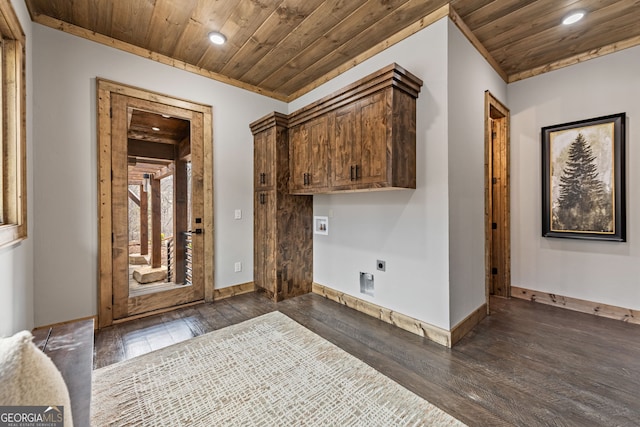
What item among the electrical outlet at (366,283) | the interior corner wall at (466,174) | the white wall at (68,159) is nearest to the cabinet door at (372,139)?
the interior corner wall at (466,174)

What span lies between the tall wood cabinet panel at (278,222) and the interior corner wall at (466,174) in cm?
192

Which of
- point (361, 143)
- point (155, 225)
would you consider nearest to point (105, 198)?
point (155, 225)

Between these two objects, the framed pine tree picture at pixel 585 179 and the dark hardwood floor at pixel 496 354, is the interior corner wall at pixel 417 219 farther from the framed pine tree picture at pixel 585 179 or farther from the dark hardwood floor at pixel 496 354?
the framed pine tree picture at pixel 585 179

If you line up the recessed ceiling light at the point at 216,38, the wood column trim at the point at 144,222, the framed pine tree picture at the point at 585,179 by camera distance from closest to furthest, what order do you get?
the recessed ceiling light at the point at 216,38
the framed pine tree picture at the point at 585,179
the wood column trim at the point at 144,222

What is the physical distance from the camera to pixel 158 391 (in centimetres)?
175

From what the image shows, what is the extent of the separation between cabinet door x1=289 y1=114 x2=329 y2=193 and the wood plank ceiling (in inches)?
32.7

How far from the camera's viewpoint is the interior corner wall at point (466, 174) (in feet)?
7.86

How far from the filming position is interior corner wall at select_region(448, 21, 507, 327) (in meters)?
2.39

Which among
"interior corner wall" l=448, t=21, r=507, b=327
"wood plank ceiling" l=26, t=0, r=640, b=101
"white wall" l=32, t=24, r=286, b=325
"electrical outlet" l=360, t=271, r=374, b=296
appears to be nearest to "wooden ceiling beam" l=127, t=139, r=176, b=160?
"white wall" l=32, t=24, r=286, b=325

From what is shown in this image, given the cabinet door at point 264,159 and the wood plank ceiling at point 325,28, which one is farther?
the cabinet door at point 264,159

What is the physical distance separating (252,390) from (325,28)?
10.2ft

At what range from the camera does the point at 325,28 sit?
264 cm

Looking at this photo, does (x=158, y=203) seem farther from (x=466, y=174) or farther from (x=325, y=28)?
(x=466, y=174)

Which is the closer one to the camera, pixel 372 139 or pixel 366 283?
pixel 372 139
